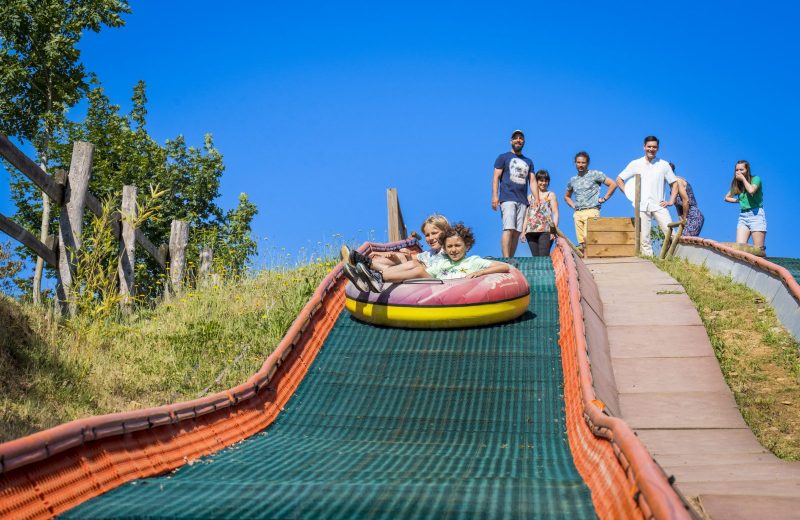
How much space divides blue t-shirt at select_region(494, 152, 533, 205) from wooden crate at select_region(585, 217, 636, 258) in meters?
1.47

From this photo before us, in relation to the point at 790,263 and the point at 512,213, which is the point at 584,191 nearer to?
the point at 512,213

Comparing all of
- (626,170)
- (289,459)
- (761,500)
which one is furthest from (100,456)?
(626,170)

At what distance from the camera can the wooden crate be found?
12.7 metres

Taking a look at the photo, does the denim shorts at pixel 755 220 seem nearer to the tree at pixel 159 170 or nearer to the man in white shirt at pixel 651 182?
the man in white shirt at pixel 651 182

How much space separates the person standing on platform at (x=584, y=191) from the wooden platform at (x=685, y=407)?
103 inches

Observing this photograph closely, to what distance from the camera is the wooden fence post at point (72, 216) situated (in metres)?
9.05

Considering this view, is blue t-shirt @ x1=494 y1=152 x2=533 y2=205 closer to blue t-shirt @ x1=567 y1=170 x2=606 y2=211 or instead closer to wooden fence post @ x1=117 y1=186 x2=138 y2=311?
blue t-shirt @ x1=567 y1=170 x2=606 y2=211

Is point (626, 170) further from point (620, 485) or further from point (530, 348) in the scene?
point (620, 485)

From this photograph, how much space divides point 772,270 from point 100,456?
7.19 metres

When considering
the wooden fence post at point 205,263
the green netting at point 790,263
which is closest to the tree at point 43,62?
the wooden fence post at point 205,263

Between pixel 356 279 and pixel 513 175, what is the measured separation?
4214 millimetres

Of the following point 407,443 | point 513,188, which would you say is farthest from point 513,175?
point 407,443

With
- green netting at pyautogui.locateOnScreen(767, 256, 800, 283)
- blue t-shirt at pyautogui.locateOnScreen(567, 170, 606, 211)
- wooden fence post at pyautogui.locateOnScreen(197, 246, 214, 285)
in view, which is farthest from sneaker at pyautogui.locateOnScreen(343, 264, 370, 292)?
blue t-shirt at pyautogui.locateOnScreen(567, 170, 606, 211)

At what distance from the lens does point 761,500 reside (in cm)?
436
